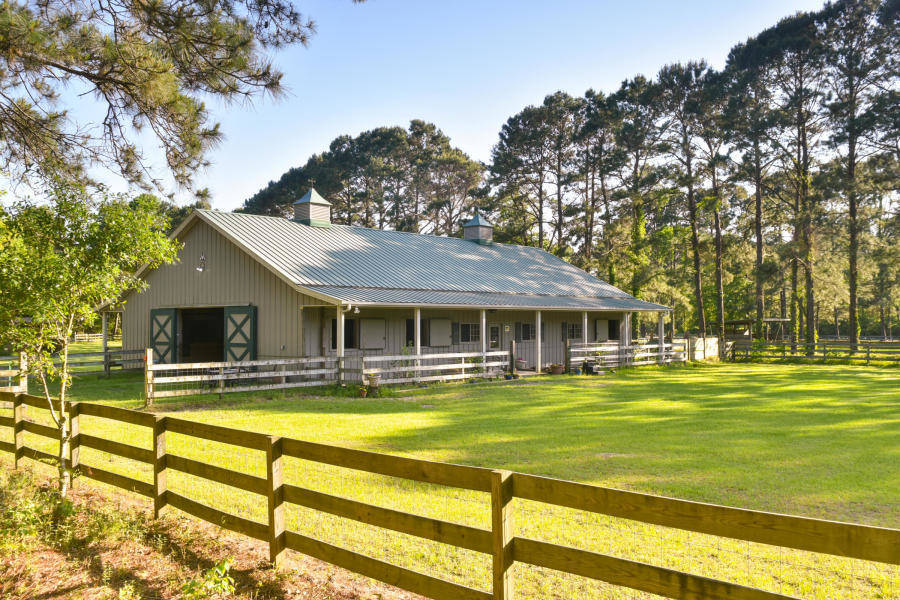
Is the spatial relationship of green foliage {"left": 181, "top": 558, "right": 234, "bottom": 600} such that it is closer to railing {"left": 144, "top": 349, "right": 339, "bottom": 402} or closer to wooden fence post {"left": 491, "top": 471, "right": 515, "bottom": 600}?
wooden fence post {"left": 491, "top": 471, "right": 515, "bottom": 600}

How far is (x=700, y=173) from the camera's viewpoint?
33.0 metres

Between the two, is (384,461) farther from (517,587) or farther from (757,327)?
(757,327)

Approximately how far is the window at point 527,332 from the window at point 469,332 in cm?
253

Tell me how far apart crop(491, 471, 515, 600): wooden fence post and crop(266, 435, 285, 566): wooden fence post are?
184 cm

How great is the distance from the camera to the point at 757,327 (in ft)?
120

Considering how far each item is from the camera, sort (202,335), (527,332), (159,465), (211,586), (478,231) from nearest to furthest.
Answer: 1. (211,586)
2. (159,465)
3. (202,335)
4. (527,332)
5. (478,231)

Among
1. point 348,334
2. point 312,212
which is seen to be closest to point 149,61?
point 348,334

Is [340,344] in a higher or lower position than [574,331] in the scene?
lower

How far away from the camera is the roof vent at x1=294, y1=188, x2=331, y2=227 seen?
75.3 feet

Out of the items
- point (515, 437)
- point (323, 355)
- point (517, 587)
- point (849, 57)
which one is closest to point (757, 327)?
point (849, 57)

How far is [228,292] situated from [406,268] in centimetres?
607

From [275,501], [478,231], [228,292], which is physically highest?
[478,231]

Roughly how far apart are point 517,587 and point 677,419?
28.3ft

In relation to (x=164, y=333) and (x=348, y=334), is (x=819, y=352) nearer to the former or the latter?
(x=348, y=334)
